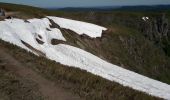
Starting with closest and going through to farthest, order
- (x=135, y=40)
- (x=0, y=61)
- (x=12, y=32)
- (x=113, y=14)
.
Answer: (x=0, y=61), (x=12, y=32), (x=135, y=40), (x=113, y=14)

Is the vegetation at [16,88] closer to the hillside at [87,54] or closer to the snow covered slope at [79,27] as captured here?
the hillside at [87,54]

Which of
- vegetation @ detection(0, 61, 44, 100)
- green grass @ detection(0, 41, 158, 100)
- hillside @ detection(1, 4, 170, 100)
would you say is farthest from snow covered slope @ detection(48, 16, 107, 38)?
vegetation @ detection(0, 61, 44, 100)

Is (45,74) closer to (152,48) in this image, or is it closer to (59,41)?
(59,41)

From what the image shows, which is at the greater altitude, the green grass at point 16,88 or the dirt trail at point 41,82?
the green grass at point 16,88

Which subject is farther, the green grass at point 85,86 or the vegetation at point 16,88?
the green grass at point 85,86

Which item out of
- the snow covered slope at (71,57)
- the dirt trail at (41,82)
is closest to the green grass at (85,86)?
the dirt trail at (41,82)

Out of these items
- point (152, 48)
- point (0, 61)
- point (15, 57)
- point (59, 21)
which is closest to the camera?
point (0, 61)

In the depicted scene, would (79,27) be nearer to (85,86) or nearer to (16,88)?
(85,86)

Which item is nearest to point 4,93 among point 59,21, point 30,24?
point 30,24

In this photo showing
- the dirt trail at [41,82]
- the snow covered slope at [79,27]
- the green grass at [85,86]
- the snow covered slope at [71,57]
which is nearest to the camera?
the dirt trail at [41,82]
